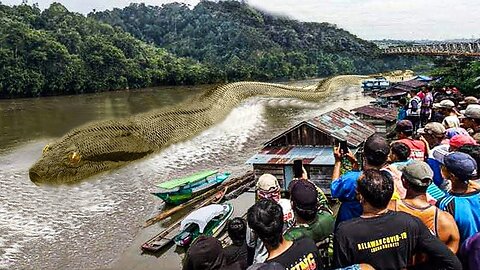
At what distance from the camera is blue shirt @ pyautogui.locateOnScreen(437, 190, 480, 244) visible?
3920mm

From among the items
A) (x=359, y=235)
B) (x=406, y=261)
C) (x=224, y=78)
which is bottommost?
(x=224, y=78)

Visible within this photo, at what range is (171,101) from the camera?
4984 centimetres

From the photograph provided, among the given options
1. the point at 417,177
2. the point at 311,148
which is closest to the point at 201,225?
the point at 311,148

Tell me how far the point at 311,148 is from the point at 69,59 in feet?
155

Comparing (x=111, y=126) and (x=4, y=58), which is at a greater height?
(x=4, y=58)

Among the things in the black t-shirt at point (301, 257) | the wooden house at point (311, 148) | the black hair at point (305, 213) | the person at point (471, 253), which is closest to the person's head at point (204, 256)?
the black t-shirt at point (301, 257)

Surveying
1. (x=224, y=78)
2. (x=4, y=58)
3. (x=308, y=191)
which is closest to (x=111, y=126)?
(x=308, y=191)

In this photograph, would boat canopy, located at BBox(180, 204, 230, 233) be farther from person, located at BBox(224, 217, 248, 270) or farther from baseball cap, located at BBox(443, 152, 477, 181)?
baseball cap, located at BBox(443, 152, 477, 181)

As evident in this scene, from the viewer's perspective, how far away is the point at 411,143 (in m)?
6.53

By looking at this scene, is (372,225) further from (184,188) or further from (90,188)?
(90,188)

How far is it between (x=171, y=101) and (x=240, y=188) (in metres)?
34.2

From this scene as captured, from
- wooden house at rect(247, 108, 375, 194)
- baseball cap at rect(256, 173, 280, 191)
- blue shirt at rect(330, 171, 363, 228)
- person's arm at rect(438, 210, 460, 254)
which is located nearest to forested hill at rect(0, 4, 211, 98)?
wooden house at rect(247, 108, 375, 194)

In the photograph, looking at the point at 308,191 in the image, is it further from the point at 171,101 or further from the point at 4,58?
the point at 4,58

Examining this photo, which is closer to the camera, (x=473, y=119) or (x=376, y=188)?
(x=376, y=188)
